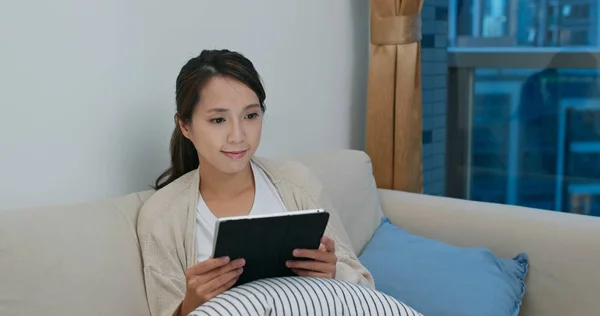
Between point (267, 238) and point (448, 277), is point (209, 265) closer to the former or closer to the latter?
point (267, 238)

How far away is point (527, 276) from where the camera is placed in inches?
81.1

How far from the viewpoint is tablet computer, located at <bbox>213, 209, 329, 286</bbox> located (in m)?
1.36

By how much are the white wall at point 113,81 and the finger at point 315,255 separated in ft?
2.00

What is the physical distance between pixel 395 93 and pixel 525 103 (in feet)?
1.89

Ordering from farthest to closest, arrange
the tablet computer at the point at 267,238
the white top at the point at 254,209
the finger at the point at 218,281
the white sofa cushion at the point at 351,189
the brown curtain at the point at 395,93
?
the brown curtain at the point at 395,93 → the white sofa cushion at the point at 351,189 → the white top at the point at 254,209 → the finger at the point at 218,281 → the tablet computer at the point at 267,238

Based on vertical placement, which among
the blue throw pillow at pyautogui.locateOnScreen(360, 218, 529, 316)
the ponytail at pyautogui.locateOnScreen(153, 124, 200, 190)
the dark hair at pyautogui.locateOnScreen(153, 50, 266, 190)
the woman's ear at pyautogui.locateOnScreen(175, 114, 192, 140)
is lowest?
the blue throw pillow at pyautogui.locateOnScreen(360, 218, 529, 316)

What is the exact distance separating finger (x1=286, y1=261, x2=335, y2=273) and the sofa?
0.34 m

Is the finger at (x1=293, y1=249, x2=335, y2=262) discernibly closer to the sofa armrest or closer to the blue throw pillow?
the blue throw pillow

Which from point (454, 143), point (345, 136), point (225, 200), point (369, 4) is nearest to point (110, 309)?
point (225, 200)

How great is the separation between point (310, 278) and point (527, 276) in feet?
2.70

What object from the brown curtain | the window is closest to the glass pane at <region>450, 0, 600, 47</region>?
the window

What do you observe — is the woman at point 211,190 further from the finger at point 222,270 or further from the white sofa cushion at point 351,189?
the white sofa cushion at point 351,189

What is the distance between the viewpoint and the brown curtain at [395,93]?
101 inches

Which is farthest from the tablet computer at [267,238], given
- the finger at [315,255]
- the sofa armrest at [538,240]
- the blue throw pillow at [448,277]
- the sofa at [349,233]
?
the sofa armrest at [538,240]
